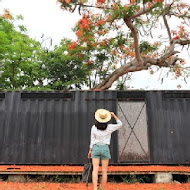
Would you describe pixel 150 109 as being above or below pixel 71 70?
below

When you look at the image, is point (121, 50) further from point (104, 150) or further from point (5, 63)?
point (104, 150)

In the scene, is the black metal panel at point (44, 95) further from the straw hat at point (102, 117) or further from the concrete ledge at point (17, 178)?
the straw hat at point (102, 117)

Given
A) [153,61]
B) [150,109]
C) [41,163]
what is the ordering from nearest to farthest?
[41,163] → [150,109] → [153,61]

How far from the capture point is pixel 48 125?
25.3ft

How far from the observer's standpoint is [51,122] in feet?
25.4

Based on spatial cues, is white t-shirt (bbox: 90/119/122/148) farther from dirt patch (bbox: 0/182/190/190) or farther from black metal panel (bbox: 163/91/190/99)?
black metal panel (bbox: 163/91/190/99)

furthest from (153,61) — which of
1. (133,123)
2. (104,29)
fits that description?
(133,123)

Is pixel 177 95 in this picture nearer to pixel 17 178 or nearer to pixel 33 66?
pixel 17 178

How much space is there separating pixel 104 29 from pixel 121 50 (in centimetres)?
324

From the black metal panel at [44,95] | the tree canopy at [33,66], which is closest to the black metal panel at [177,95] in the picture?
the black metal panel at [44,95]

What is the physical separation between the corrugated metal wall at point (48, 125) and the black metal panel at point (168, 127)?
142 centimetres

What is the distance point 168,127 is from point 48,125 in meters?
4.36

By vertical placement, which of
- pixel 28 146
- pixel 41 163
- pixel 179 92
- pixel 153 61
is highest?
pixel 153 61

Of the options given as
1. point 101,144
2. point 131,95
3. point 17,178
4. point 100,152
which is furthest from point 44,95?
point 100,152
